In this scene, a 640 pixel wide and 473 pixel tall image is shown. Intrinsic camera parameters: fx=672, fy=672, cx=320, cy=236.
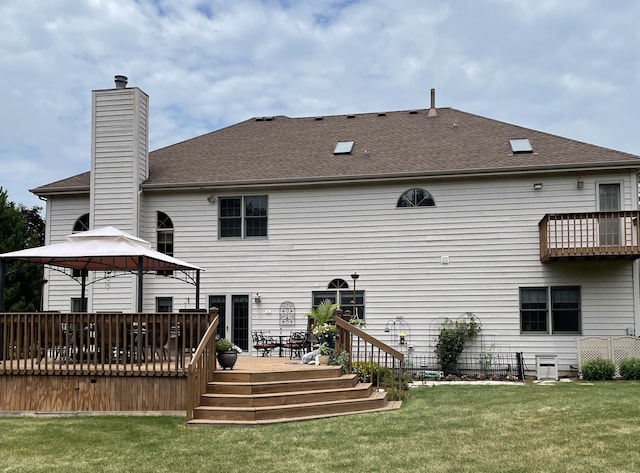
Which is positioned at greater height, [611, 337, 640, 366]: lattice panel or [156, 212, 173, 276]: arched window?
[156, 212, 173, 276]: arched window

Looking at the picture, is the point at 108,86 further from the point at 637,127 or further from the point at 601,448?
the point at 637,127

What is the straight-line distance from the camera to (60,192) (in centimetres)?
1917

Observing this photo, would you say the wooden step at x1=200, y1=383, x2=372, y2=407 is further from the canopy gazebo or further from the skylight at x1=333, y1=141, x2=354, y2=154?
the skylight at x1=333, y1=141, x2=354, y2=154

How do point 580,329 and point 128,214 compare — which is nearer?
point 580,329

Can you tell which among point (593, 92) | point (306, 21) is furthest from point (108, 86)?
point (593, 92)

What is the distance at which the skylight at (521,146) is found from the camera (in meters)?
17.6

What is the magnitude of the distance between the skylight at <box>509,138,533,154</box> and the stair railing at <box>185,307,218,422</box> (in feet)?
33.7

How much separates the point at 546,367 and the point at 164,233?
10.6 metres

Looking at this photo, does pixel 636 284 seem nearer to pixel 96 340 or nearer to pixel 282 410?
pixel 282 410

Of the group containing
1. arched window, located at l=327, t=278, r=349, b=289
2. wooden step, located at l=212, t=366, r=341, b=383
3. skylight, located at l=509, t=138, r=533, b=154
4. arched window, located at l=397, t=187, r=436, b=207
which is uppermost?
skylight, located at l=509, t=138, r=533, b=154

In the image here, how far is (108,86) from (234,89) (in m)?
3.54

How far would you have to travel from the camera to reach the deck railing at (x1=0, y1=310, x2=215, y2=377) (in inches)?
420

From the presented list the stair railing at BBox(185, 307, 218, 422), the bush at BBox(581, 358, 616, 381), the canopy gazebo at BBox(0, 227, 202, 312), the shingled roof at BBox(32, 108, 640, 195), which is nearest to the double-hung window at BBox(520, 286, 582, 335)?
the bush at BBox(581, 358, 616, 381)

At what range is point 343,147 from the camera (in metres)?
19.5
